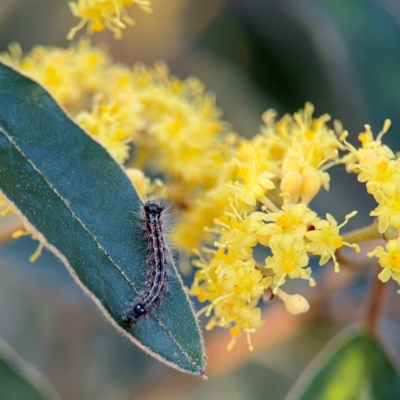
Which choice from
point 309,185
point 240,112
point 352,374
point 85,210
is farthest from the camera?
point 240,112

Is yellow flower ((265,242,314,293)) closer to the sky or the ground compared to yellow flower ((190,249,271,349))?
closer to the sky

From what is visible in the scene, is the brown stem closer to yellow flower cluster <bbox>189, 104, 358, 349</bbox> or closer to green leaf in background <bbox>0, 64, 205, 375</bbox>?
yellow flower cluster <bbox>189, 104, 358, 349</bbox>

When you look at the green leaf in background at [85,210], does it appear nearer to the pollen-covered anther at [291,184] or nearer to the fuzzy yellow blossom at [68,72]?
the pollen-covered anther at [291,184]

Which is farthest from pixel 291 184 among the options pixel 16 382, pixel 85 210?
pixel 16 382

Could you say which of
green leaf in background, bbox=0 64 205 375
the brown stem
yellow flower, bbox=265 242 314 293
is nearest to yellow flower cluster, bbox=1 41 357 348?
yellow flower, bbox=265 242 314 293

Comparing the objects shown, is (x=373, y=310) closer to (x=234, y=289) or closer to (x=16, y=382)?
(x=234, y=289)

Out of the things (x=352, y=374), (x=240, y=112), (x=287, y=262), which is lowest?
(x=240, y=112)

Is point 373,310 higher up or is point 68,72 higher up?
point 373,310

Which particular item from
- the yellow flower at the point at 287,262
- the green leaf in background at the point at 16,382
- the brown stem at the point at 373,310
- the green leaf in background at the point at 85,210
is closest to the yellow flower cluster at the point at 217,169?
the yellow flower at the point at 287,262
